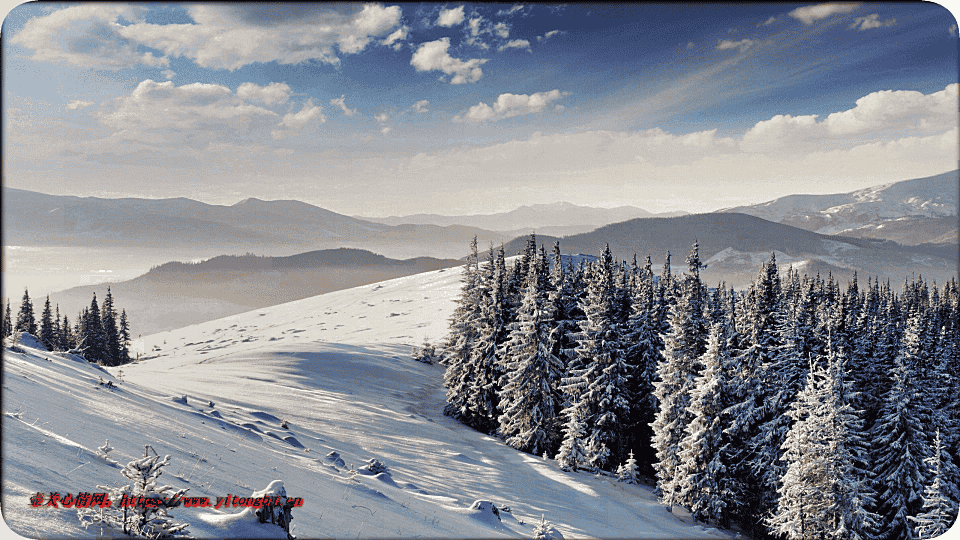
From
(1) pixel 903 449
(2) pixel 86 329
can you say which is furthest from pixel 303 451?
(2) pixel 86 329

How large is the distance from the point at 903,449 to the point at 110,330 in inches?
3418

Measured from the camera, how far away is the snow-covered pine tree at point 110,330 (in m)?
62.8

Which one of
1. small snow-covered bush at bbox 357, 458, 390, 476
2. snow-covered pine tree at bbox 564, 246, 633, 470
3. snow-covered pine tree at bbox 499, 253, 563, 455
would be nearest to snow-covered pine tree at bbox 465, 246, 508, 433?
snow-covered pine tree at bbox 499, 253, 563, 455

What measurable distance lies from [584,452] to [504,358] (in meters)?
8.56

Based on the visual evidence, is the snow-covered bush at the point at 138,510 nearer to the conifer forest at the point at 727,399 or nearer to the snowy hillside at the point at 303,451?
the snowy hillside at the point at 303,451

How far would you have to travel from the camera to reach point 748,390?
80.1ft

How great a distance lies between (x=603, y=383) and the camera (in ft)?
96.0

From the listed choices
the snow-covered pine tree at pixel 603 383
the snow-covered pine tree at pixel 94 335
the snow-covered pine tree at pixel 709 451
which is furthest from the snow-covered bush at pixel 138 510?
the snow-covered pine tree at pixel 94 335

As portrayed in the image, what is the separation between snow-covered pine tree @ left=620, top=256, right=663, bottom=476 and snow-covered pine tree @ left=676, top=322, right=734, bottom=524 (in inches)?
295

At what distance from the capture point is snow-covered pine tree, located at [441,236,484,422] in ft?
118

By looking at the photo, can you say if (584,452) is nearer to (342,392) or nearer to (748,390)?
(748,390)

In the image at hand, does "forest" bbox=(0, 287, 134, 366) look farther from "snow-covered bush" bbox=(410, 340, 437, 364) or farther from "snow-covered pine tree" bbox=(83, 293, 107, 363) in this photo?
"snow-covered bush" bbox=(410, 340, 437, 364)

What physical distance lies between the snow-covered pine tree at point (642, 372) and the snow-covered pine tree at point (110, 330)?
68.6 metres

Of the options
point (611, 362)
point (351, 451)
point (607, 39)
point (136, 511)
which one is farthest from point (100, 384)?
point (611, 362)
